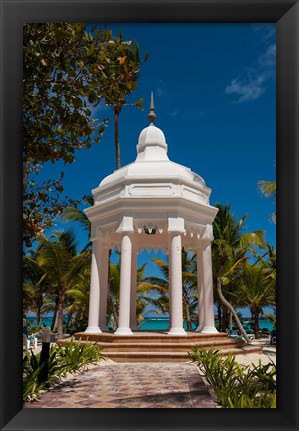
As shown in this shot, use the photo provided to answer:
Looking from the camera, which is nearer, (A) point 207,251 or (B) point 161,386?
(B) point 161,386

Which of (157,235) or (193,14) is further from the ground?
(193,14)

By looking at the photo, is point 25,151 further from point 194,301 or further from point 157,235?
point 194,301

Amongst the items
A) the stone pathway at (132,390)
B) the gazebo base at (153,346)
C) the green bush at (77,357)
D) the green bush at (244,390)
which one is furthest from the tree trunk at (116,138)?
the green bush at (244,390)

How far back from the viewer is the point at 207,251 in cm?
1812

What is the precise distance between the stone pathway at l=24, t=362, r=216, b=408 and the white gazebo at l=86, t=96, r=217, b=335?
4.07 metres

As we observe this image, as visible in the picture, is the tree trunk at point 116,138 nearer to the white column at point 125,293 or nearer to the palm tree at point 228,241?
the palm tree at point 228,241

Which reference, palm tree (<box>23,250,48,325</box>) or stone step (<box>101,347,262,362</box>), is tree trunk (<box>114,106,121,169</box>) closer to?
palm tree (<box>23,250,48,325</box>)

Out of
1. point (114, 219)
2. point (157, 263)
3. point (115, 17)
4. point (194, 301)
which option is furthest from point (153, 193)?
point (194, 301)

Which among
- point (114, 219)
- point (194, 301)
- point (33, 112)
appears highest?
point (33, 112)

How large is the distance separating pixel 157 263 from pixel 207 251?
14.1 m

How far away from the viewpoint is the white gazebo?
52.0 feet

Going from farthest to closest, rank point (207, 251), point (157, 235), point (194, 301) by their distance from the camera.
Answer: point (194, 301) < point (157, 235) < point (207, 251)

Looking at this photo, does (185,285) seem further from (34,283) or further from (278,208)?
(278,208)

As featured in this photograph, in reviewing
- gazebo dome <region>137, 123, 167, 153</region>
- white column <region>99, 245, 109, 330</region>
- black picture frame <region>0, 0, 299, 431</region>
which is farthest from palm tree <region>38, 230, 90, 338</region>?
black picture frame <region>0, 0, 299, 431</region>
